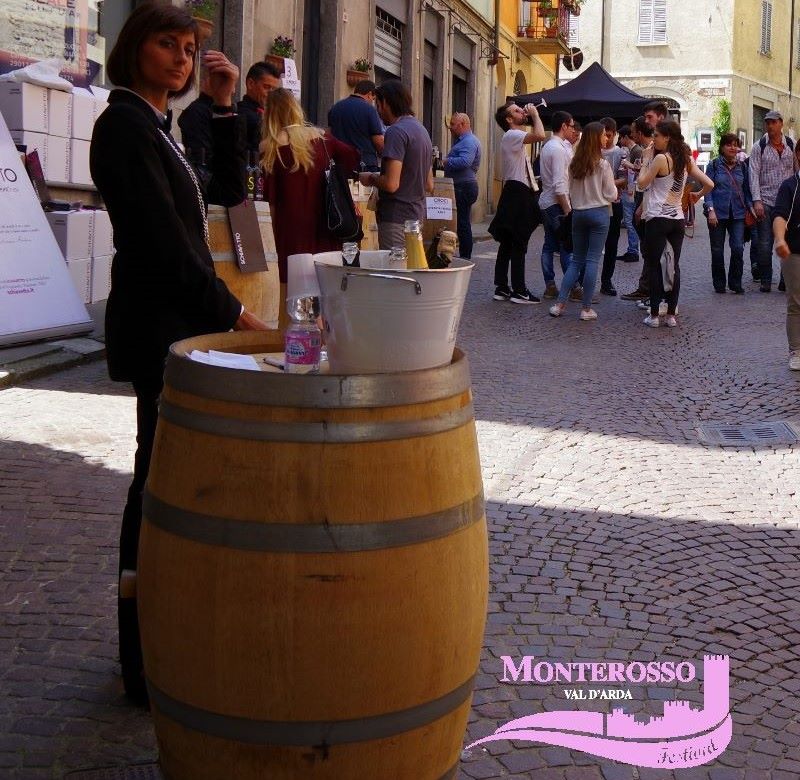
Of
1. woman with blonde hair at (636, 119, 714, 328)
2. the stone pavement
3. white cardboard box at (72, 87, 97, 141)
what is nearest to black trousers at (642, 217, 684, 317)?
woman with blonde hair at (636, 119, 714, 328)

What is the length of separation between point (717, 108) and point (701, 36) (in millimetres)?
2528

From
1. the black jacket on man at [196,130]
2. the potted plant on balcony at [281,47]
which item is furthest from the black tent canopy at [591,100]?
the black jacket on man at [196,130]

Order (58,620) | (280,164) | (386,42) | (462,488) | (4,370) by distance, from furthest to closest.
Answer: (386,42) → (4,370) → (280,164) → (58,620) → (462,488)

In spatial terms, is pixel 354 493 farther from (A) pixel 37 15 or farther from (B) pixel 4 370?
(A) pixel 37 15

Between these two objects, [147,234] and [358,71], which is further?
[358,71]

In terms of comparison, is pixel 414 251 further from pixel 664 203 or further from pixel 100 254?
pixel 664 203

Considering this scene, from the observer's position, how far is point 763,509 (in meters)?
5.56

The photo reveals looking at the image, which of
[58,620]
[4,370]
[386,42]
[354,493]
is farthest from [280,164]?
[386,42]

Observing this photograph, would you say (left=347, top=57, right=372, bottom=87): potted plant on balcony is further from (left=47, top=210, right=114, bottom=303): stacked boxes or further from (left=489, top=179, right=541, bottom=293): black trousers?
(left=47, top=210, right=114, bottom=303): stacked boxes

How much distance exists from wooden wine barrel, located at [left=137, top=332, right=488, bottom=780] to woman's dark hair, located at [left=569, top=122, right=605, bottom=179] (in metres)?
9.19

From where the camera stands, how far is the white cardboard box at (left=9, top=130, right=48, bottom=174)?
9.74 m

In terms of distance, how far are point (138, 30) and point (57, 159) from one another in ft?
24.5

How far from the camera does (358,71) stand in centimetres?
1881

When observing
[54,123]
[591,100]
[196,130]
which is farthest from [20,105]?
[591,100]
